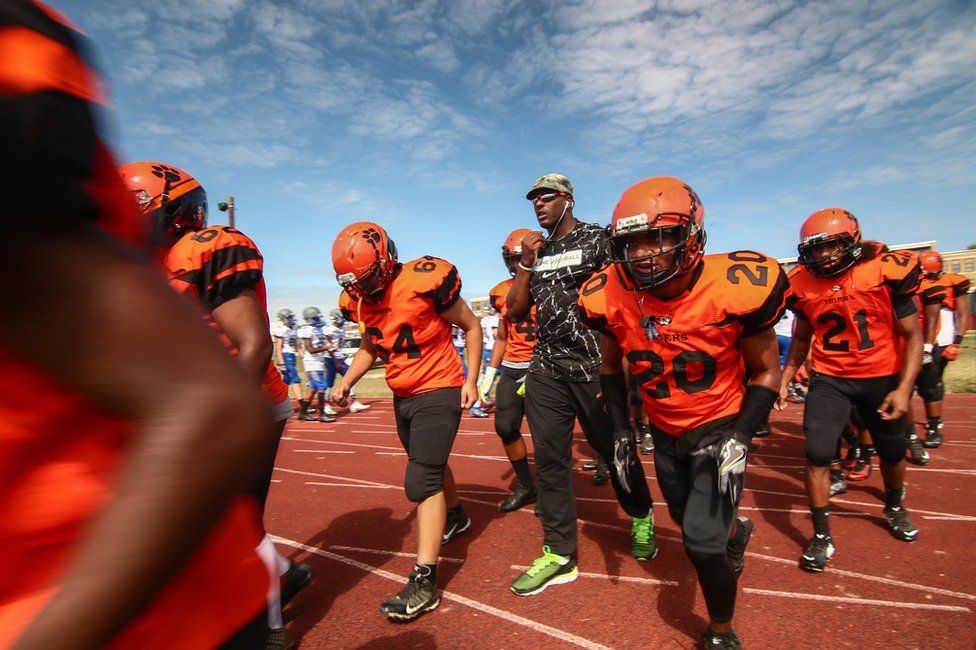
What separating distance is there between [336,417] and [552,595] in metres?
8.93

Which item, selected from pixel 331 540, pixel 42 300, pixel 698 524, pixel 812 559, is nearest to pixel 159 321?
pixel 42 300

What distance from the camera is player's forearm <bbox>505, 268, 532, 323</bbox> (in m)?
3.93

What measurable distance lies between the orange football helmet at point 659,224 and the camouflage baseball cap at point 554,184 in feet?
4.05

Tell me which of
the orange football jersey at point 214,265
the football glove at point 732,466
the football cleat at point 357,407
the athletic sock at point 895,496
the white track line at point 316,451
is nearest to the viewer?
the football glove at point 732,466

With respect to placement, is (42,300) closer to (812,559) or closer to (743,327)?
(743,327)

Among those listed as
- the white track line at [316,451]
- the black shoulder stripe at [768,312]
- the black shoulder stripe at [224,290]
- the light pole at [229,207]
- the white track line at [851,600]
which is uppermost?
the light pole at [229,207]

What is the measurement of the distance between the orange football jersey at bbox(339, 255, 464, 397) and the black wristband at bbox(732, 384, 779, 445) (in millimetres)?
1916

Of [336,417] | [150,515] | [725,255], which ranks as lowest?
[336,417]

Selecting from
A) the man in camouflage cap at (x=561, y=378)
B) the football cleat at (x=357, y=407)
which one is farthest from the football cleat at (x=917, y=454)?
the football cleat at (x=357, y=407)

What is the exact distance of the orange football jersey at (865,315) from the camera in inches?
156

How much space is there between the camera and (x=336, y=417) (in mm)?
11562

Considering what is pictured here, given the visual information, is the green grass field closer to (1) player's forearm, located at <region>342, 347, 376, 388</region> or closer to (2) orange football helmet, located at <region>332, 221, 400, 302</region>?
(1) player's forearm, located at <region>342, 347, 376, 388</region>

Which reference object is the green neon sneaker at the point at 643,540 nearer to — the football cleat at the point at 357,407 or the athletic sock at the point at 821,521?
the athletic sock at the point at 821,521

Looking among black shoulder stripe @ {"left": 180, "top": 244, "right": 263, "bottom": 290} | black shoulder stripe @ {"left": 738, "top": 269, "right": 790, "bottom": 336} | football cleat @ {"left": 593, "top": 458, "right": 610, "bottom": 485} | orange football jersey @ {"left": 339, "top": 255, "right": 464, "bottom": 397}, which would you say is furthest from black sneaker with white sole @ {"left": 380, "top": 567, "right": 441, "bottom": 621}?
football cleat @ {"left": 593, "top": 458, "right": 610, "bottom": 485}
